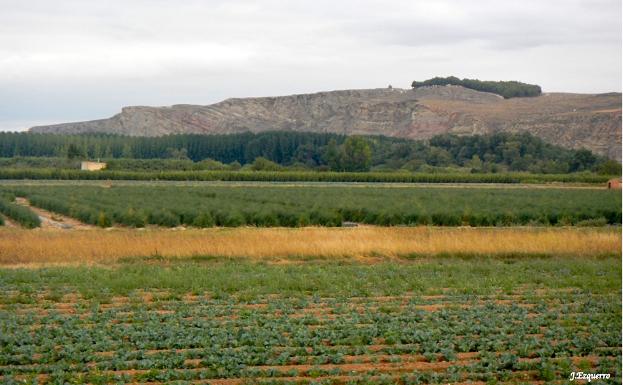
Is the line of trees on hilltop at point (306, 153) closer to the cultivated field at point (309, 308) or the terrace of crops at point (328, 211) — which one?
the terrace of crops at point (328, 211)

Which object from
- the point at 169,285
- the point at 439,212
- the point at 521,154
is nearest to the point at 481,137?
the point at 521,154

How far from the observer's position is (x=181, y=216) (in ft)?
109

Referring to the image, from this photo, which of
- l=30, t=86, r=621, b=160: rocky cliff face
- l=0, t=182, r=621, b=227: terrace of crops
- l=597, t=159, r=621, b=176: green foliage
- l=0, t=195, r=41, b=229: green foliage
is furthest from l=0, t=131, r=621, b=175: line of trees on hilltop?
l=0, t=195, r=41, b=229: green foliage

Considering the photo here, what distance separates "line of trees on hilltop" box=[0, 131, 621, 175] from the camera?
95125mm

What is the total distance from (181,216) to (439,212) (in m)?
10.1

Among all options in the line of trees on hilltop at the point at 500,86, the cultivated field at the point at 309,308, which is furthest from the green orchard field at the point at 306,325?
the line of trees on hilltop at the point at 500,86

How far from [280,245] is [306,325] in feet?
30.4

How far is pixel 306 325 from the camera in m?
11.4

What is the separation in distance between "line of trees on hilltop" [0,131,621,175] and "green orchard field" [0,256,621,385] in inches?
2904

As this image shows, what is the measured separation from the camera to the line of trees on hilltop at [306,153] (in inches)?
3745

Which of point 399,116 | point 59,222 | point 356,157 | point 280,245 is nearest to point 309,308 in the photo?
point 280,245

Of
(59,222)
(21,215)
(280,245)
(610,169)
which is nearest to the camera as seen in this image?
(280,245)

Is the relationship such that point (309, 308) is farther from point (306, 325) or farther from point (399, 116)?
point (399, 116)

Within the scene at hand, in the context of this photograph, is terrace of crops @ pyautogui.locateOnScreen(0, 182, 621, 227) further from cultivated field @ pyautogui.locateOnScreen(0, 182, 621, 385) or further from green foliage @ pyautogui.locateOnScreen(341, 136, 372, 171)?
green foliage @ pyautogui.locateOnScreen(341, 136, 372, 171)
